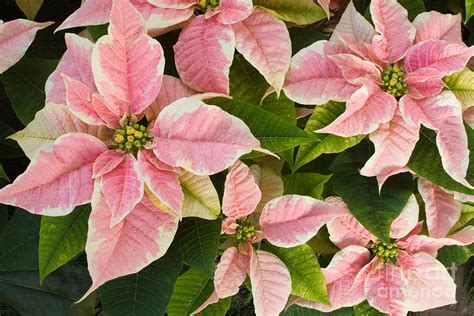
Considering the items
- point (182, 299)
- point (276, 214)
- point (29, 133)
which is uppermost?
point (29, 133)

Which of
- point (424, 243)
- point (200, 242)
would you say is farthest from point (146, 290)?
point (424, 243)

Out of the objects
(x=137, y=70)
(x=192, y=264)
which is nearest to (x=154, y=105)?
(x=137, y=70)

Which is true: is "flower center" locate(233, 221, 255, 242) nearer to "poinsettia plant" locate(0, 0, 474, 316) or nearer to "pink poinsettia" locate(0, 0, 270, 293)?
"poinsettia plant" locate(0, 0, 474, 316)

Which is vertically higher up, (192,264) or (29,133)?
(29,133)

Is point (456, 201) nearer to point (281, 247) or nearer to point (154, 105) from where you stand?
point (281, 247)

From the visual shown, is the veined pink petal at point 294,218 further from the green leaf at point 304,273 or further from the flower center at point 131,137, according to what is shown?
the flower center at point 131,137

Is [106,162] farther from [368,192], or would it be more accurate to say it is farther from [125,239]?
[368,192]

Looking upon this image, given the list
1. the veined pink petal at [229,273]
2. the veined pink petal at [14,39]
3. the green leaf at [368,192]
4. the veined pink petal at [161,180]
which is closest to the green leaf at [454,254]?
the green leaf at [368,192]
